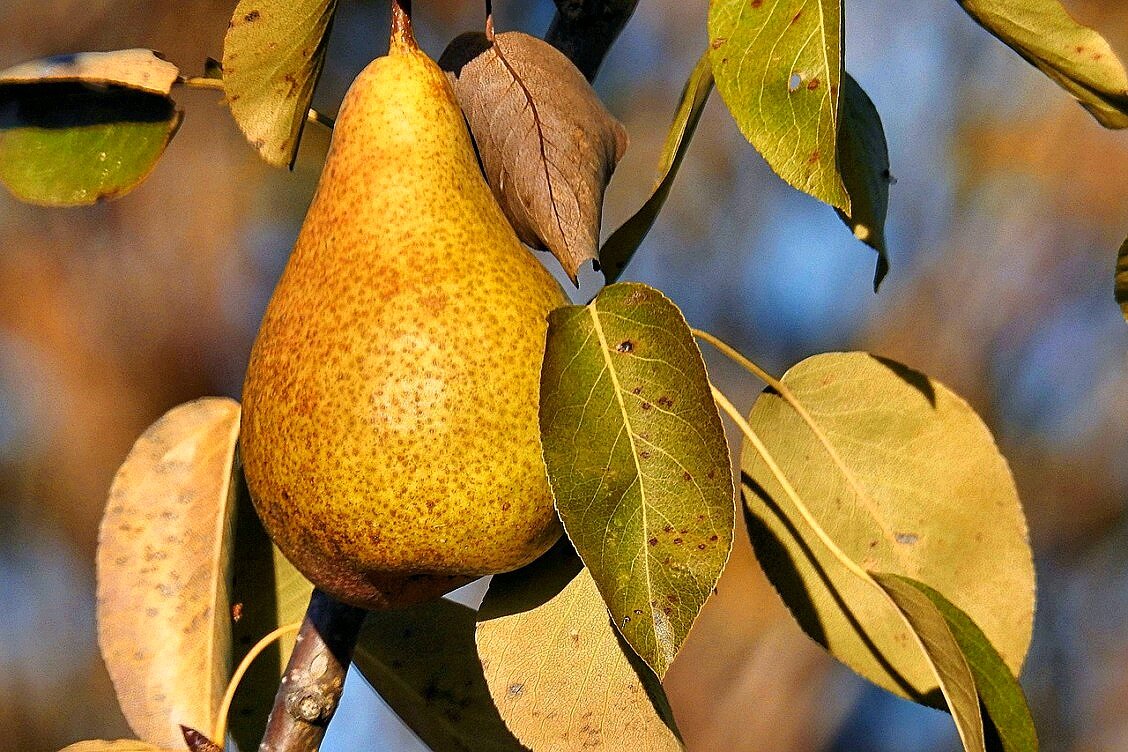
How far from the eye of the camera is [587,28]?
0.70m

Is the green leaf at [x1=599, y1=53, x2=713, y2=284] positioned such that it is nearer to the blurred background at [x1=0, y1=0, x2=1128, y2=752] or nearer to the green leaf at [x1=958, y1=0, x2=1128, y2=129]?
the green leaf at [x1=958, y1=0, x2=1128, y2=129]

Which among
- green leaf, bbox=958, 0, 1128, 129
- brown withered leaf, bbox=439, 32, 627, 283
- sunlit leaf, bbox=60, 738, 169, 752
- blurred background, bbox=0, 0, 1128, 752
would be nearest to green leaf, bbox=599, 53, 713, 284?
brown withered leaf, bbox=439, 32, 627, 283

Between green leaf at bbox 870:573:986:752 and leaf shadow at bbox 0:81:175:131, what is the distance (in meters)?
0.56

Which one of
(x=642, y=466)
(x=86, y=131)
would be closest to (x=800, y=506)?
(x=642, y=466)

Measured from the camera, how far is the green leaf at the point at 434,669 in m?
0.83

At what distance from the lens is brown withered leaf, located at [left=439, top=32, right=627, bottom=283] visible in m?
0.59

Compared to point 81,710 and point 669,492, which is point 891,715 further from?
point 669,492

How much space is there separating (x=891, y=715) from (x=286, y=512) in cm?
305

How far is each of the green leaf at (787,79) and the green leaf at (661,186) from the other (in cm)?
12

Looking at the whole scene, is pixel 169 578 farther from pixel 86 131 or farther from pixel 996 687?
pixel 996 687

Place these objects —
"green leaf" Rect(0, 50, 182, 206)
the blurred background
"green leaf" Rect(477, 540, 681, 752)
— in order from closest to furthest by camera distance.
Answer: "green leaf" Rect(477, 540, 681, 752)
"green leaf" Rect(0, 50, 182, 206)
the blurred background

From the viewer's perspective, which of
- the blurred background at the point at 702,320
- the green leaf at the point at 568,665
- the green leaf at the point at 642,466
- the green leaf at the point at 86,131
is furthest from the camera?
the blurred background at the point at 702,320

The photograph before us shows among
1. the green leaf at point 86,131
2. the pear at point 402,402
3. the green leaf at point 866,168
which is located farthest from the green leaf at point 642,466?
the green leaf at point 86,131

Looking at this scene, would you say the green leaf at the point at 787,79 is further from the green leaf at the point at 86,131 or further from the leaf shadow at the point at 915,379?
the green leaf at the point at 86,131
